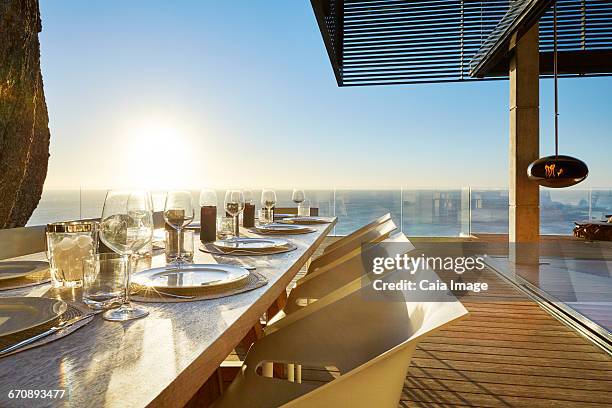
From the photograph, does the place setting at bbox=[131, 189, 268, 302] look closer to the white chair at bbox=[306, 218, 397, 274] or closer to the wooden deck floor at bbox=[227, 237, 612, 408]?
the white chair at bbox=[306, 218, 397, 274]

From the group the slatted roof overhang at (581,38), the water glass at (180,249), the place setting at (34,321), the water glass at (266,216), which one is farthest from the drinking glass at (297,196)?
the place setting at (34,321)

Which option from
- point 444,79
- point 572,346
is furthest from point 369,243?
point 444,79

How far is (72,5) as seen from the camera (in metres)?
9.13

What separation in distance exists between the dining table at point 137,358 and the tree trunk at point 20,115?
167 inches

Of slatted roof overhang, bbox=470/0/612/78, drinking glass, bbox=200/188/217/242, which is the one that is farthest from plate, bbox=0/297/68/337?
slatted roof overhang, bbox=470/0/612/78

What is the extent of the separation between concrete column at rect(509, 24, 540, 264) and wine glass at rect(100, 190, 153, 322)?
16.9 ft

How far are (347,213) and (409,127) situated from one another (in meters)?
7.11

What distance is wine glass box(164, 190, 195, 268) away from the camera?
1.46 m

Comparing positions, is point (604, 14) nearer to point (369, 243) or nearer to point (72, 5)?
point (369, 243)

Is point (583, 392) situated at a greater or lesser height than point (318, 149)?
lesser

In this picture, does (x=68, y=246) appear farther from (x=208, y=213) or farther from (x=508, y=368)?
(x=508, y=368)

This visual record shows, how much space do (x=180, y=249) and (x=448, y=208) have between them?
694 centimetres

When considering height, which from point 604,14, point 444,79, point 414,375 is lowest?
point 414,375

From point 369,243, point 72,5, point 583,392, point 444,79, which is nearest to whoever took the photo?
point 583,392
